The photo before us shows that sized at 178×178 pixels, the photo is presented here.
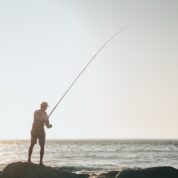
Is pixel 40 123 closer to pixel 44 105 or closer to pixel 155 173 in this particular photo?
pixel 44 105

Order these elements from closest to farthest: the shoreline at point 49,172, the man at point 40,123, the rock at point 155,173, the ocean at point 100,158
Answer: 1. the man at point 40,123
2. the shoreline at point 49,172
3. the rock at point 155,173
4. the ocean at point 100,158

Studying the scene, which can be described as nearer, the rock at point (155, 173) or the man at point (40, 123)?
the man at point (40, 123)

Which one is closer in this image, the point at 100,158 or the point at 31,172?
the point at 31,172

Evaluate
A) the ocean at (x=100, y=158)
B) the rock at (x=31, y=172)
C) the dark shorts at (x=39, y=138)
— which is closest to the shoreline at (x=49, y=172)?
the rock at (x=31, y=172)

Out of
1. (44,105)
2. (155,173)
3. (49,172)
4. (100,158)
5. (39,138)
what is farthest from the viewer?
(100,158)

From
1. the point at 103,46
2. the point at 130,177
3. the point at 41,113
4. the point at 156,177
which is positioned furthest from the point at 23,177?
the point at 103,46

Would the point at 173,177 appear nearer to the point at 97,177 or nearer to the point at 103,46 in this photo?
the point at 97,177

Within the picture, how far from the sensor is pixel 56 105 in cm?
1258

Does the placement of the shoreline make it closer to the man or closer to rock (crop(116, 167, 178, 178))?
rock (crop(116, 167, 178, 178))

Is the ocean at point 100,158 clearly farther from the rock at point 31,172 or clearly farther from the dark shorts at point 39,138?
the dark shorts at point 39,138

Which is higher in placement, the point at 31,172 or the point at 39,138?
the point at 39,138

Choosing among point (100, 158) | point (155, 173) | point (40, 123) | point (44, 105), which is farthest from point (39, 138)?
point (100, 158)

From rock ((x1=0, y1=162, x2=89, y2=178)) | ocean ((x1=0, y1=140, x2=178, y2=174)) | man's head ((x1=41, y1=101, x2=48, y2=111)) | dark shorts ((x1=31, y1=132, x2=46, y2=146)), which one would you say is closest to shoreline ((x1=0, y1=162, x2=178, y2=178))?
rock ((x1=0, y1=162, x2=89, y2=178))

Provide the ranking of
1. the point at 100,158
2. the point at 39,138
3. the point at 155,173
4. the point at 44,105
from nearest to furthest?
1. the point at 44,105
2. the point at 39,138
3. the point at 155,173
4. the point at 100,158
